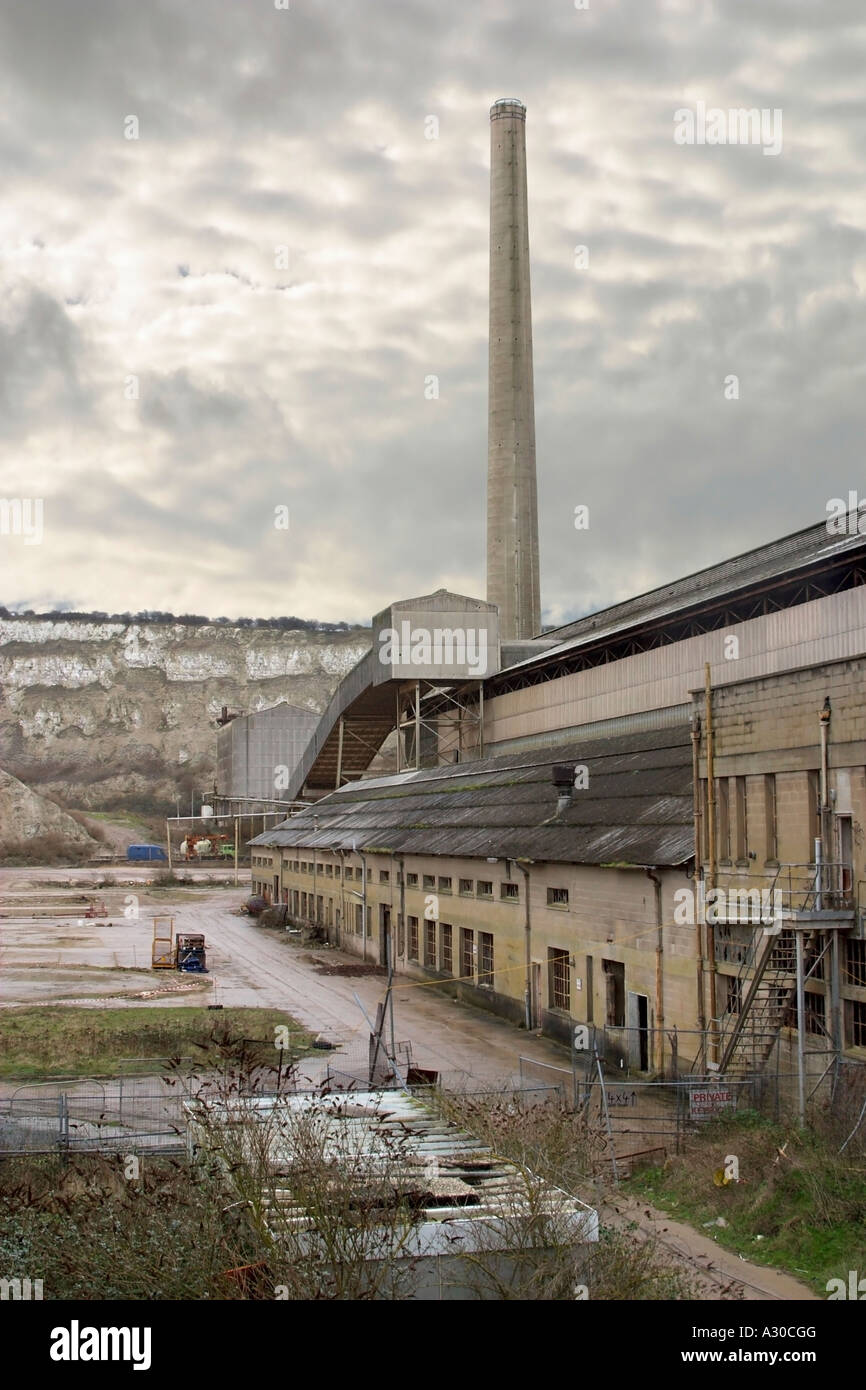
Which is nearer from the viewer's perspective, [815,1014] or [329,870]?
[815,1014]

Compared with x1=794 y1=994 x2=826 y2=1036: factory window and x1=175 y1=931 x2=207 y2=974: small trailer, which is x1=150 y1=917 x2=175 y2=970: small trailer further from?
x1=794 y1=994 x2=826 y2=1036: factory window

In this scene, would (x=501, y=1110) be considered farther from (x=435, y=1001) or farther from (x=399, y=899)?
(x=399, y=899)

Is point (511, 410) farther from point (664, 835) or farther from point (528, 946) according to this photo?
point (664, 835)

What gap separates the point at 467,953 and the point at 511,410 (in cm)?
3695

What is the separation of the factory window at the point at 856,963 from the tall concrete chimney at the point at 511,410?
154 feet

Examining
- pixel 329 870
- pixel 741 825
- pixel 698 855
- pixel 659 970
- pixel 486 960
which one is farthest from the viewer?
pixel 329 870

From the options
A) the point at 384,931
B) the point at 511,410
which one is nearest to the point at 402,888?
the point at 384,931

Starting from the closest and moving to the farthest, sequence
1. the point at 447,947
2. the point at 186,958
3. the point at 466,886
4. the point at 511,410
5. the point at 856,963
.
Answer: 1. the point at 856,963
2. the point at 466,886
3. the point at 447,947
4. the point at 186,958
5. the point at 511,410

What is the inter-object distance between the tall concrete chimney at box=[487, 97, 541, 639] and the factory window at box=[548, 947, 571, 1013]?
37156 millimetres

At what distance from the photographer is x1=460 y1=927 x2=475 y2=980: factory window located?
32719 mm

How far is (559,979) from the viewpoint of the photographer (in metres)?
26.8

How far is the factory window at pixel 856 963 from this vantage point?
1636cm

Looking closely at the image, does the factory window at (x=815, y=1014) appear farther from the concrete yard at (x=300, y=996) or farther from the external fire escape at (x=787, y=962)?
the concrete yard at (x=300, y=996)
